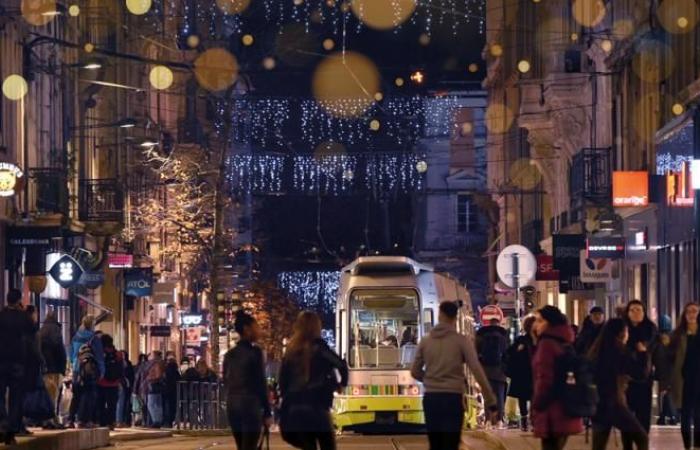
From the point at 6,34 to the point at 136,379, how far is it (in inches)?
344

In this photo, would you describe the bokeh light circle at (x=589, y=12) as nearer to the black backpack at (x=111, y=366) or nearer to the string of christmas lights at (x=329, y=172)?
the black backpack at (x=111, y=366)

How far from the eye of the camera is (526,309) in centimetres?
7006

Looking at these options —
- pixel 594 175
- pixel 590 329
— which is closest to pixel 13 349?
pixel 590 329

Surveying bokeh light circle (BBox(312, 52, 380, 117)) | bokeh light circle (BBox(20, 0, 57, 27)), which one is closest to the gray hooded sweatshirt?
bokeh light circle (BBox(20, 0, 57, 27))

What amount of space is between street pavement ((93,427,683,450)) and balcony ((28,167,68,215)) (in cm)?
1266

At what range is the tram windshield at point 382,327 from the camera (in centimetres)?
3650

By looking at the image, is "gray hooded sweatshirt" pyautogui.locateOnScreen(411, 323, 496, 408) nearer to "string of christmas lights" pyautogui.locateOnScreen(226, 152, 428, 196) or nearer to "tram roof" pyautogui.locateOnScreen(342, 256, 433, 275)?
"tram roof" pyautogui.locateOnScreen(342, 256, 433, 275)

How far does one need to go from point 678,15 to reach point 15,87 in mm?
14765

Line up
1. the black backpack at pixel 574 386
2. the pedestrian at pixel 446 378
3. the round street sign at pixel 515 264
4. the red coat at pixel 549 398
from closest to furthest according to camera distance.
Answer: the black backpack at pixel 574 386 < the red coat at pixel 549 398 < the pedestrian at pixel 446 378 < the round street sign at pixel 515 264

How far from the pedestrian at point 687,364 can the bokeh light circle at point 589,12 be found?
3167 centimetres

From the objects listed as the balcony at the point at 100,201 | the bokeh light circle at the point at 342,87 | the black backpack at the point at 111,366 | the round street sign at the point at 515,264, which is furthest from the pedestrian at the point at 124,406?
the bokeh light circle at the point at 342,87

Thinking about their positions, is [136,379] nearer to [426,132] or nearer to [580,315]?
[580,315]

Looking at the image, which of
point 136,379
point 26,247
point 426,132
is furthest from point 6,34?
point 426,132

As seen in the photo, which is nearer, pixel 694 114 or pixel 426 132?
pixel 694 114
